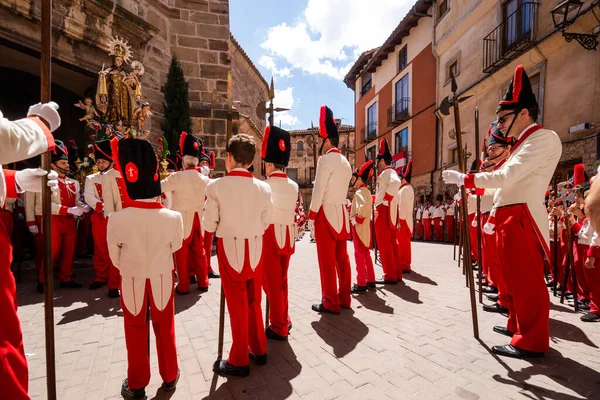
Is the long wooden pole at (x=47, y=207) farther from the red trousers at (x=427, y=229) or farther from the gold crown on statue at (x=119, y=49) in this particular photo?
the red trousers at (x=427, y=229)

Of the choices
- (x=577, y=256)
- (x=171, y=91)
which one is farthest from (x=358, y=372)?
(x=171, y=91)

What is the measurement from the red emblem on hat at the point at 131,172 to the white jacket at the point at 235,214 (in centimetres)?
60

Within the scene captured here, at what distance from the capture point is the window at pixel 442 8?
1809 cm

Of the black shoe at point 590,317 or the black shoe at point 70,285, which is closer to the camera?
the black shoe at point 590,317

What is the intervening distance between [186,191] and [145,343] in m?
3.15

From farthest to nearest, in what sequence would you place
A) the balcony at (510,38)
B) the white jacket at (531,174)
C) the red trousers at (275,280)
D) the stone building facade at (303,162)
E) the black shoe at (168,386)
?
the stone building facade at (303,162) < the balcony at (510,38) < the red trousers at (275,280) < the white jacket at (531,174) < the black shoe at (168,386)

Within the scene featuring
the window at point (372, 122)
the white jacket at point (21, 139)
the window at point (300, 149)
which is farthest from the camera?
the window at point (300, 149)

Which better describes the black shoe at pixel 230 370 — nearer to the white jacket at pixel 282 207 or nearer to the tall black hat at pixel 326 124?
the white jacket at pixel 282 207

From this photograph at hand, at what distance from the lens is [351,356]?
312 centimetres

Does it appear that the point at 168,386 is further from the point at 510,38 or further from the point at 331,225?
the point at 510,38

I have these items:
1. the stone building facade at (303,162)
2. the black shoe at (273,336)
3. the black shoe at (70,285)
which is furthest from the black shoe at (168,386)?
the stone building facade at (303,162)

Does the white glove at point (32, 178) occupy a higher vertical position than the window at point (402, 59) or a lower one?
lower

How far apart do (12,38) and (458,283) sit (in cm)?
994

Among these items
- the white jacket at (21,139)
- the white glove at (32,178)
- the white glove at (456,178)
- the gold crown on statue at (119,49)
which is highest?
the gold crown on statue at (119,49)
